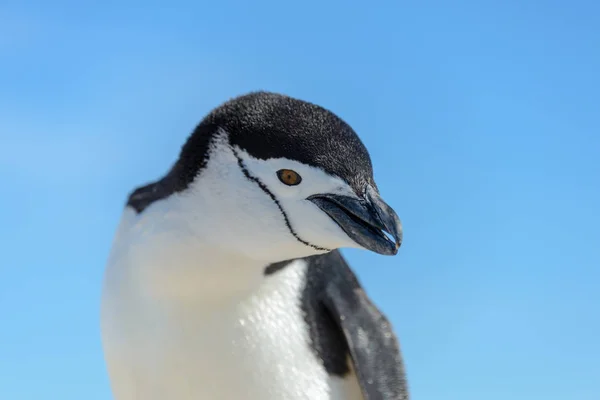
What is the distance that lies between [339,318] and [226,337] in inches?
21.0

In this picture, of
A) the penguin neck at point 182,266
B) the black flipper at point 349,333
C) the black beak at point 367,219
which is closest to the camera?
the black beak at point 367,219

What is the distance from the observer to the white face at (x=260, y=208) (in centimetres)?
256

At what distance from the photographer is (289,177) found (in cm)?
258

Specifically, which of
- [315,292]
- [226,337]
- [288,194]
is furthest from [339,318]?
[288,194]

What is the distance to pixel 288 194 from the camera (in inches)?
102

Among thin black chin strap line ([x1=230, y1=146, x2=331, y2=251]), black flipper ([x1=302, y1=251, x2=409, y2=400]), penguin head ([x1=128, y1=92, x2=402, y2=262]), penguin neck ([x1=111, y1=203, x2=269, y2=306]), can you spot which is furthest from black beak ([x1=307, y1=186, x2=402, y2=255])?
black flipper ([x1=302, y1=251, x2=409, y2=400])

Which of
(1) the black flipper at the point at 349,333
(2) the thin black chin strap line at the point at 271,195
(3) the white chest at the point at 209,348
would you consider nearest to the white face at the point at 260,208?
(2) the thin black chin strap line at the point at 271,195

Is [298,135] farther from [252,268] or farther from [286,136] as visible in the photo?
[252,268]

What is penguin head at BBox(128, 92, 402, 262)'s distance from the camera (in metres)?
2.53

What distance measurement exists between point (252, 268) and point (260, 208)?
0.32 meters

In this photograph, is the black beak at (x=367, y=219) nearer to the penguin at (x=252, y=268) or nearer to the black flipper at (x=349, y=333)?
the penguin at (x=252, y=268)

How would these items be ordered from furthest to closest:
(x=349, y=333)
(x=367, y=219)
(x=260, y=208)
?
1. (x=349, y=333)
2. (x=260, y=208)
3. (x=367, y=219)

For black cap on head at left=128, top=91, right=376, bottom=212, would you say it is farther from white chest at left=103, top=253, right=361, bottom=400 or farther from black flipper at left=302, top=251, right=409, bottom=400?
black flipper at left=302, top=251, right=409, bottom=400

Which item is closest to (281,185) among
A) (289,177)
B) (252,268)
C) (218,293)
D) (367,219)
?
(289,177)
